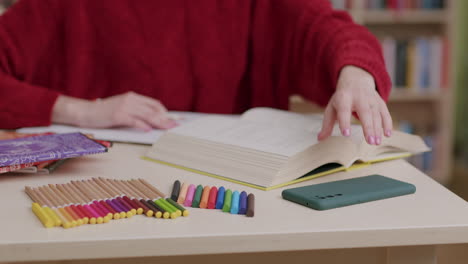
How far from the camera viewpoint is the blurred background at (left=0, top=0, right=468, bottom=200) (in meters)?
2.98

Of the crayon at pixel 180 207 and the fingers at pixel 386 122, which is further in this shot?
the fingers at pixel 386 122

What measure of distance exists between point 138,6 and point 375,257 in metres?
0.83

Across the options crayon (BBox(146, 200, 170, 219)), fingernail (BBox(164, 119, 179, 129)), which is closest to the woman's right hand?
fingernail (BBox(164, 119, 179, 129))

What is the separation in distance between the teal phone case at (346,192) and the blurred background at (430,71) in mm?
2287

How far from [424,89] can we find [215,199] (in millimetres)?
2608

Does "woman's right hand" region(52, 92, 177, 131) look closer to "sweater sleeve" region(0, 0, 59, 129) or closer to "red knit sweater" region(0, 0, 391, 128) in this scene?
"sweater sleeve" region(0, 0, 59, 129)

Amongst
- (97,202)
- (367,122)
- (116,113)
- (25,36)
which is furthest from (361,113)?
(25,36)

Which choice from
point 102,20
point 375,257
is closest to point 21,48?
point 102,20

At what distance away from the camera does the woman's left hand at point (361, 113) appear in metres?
0.76

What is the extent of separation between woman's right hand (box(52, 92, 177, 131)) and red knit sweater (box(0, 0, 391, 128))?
0.25 m

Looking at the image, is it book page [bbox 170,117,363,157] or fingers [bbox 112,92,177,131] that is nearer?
book page [bbox 170,117,363,157]

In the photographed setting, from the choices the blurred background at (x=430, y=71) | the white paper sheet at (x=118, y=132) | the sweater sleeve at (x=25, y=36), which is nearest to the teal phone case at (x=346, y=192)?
the white paper sheet at (x=118, y=132)

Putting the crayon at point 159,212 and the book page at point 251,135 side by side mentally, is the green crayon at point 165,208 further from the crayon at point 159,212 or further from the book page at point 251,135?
the book page at point 251,135

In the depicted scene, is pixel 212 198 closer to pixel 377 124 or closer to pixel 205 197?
pixel 205 197
